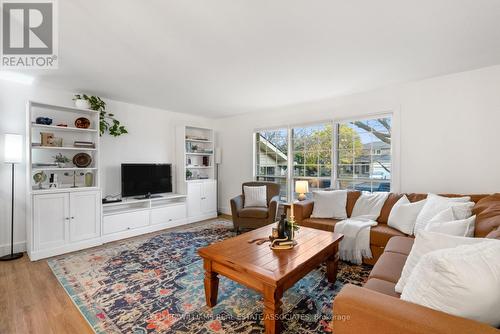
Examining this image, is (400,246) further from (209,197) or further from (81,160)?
(81,160)

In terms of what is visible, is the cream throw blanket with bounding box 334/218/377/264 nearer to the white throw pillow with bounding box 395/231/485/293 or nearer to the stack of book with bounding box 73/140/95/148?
the white throw pillow with bounding box 395/231/485/293

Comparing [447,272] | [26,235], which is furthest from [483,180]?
[26,235]

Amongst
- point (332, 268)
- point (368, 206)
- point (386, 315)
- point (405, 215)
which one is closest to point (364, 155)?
point (368, 206)

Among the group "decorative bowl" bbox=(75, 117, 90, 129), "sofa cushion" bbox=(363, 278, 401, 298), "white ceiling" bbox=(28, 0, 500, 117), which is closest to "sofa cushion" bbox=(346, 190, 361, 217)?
"white ceiling" bbox=(28, 0, 500, 117)

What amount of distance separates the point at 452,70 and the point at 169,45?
3424 mm

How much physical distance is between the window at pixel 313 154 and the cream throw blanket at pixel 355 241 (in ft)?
4.47

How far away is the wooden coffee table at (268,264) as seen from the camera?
5.11ft

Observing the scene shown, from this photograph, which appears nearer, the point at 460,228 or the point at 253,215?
the point at 460,228

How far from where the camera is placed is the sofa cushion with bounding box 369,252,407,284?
1.60 metres

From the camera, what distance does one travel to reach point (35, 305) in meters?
2.01

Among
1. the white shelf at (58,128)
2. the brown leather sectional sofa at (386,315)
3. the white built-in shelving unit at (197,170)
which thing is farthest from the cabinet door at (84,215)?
the brown leather sectional sofa at (386,315)

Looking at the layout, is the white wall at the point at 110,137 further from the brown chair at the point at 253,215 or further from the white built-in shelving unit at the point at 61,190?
the brown chair at the point at 253,215

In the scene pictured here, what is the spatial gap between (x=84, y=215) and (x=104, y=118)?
169 cm

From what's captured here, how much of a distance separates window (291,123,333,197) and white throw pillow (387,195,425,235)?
1.38 m
